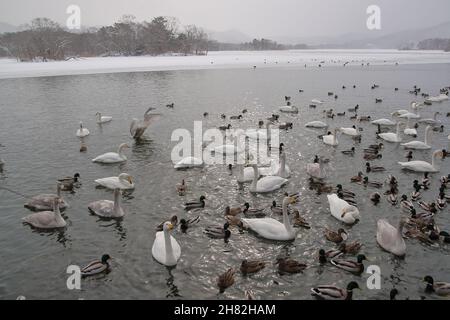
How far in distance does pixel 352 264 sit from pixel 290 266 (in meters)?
1.53

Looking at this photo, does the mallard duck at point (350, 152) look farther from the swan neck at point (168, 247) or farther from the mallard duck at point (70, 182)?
the mallard duck at point (70, 182)

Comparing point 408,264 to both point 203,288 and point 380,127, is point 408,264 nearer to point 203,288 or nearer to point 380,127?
point 203,288

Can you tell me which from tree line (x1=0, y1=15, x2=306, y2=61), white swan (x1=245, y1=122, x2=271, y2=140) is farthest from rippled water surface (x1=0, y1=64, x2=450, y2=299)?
tree line (x1=0, y1=15, x2=306, y2=61)

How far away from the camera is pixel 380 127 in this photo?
2352 centimetres

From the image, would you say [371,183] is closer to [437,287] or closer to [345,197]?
[345,197]

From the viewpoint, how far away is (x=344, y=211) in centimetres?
1183

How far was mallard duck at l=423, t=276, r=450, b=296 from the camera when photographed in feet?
28.8

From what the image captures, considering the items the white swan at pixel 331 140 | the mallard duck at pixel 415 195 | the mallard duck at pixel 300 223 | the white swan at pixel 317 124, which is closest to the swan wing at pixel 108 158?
the mallard duck at pixel 300 223

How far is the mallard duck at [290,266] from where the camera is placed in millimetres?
9609

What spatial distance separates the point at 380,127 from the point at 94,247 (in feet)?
61.5

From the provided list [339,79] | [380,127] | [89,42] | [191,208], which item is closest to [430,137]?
[380,127]

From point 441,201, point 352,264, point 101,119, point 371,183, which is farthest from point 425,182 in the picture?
point 101,119

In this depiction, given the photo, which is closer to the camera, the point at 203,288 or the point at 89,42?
the point at 203,288
